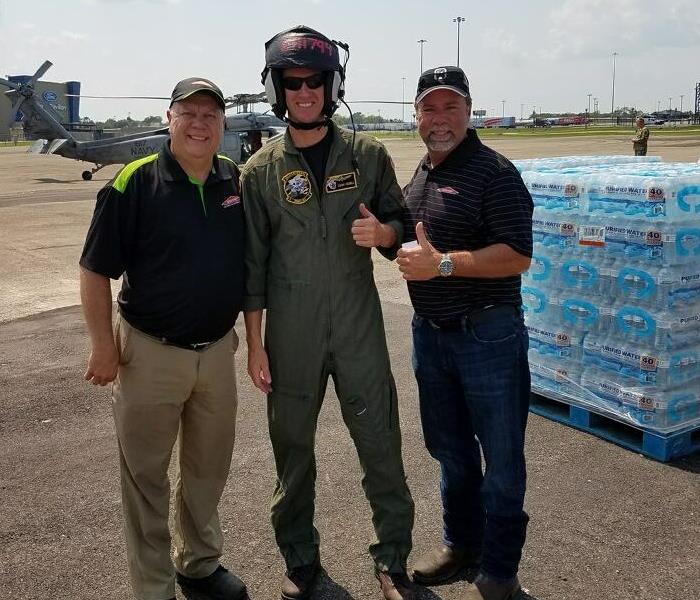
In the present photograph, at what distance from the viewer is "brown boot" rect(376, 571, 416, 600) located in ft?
9.80

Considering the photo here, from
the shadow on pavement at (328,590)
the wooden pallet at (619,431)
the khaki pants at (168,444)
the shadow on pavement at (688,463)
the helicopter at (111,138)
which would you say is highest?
the helicopter at (111,138)

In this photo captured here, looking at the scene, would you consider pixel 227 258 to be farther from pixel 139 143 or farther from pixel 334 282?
pixel 139 143

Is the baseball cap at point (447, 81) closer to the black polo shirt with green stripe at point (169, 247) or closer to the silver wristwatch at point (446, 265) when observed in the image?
the silver wristwatch at point (446, 265)

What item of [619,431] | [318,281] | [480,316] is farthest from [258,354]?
[619,431]

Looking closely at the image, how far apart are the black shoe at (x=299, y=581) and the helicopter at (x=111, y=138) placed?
2253 centimetres

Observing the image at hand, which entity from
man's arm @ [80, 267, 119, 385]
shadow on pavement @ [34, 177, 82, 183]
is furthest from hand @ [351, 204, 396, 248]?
shadow on pavement @ [34, 177, 82, 183]

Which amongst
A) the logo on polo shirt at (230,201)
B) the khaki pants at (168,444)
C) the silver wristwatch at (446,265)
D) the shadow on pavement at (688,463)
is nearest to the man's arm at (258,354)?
the khaki pants at (168,444)

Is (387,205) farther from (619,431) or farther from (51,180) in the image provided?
(51,180)

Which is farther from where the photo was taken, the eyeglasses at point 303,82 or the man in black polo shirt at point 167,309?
the eyeglasses at point 303,82

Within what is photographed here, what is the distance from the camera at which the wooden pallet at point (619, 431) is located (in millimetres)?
4238

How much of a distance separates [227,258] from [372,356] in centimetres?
75

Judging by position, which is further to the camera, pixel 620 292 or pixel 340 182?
pixel 620 292

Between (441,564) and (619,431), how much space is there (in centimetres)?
198

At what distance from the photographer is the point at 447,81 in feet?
9.07
